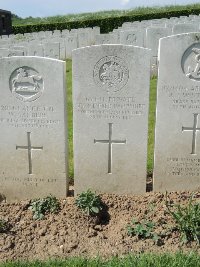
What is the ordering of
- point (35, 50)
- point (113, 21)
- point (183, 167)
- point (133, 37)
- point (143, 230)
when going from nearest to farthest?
point (143, 230)
point (183, 167)
point (133, 37)
point (35, 50)
point (113, 21)

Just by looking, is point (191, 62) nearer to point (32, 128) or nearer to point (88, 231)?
point (32, 128)

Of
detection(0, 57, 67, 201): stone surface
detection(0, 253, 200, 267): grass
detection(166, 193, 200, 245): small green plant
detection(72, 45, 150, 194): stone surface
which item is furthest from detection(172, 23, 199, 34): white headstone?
detection(0, 253, 200, 267): grass

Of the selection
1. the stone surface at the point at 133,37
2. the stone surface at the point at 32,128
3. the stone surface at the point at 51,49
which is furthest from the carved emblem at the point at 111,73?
the stone surface at the point at 51,49

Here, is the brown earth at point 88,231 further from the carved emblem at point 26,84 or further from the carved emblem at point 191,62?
the carved emblem at point 191,62

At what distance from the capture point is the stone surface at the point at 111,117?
4.22 meters

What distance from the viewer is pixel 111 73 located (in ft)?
13.9

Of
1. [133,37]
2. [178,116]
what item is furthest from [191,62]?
[133,37]

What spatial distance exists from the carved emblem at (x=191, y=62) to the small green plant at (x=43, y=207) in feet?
6.47

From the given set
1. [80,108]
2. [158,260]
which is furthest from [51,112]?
[158,260]

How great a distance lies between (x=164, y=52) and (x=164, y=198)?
62.9 inches

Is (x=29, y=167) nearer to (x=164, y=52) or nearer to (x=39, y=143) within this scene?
(x=39, y=143)

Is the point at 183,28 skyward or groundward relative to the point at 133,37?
skyward

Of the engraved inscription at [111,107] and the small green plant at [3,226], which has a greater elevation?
the engraved inscription at [111,107]

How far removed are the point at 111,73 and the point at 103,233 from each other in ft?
5.35
